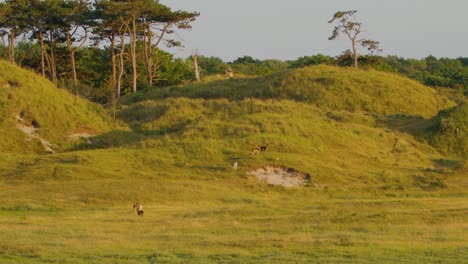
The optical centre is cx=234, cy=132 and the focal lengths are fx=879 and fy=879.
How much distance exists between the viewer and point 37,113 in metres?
37.2

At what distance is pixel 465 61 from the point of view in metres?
95.6

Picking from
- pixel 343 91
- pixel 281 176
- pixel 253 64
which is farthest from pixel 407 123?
pixel 253 64

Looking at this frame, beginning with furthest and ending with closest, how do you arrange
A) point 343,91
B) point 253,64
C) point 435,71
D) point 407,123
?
point 253,64, point 435,71, point 343,91, point 407,123

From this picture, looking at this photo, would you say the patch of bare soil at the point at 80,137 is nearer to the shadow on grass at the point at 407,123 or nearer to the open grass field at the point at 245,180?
the open grass field at the point at 245,180

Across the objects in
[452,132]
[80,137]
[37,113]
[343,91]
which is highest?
[343,91]

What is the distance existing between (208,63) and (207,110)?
59.8 metres

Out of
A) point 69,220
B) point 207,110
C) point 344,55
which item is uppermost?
point 344,55

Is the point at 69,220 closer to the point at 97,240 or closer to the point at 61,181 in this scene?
the point at 97,240

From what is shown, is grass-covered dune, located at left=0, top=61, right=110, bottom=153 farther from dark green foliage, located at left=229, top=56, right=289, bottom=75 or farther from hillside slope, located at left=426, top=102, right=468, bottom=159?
dark green foliage, located at left=229, top=56, right=289, bottom=75

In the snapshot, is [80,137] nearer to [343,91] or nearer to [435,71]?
[343,91]

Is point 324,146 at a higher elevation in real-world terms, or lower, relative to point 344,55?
lower

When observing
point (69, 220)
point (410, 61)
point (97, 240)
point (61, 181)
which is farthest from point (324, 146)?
point (410, 61)

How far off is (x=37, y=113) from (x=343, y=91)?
16.2m

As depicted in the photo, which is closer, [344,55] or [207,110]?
[207,110]
